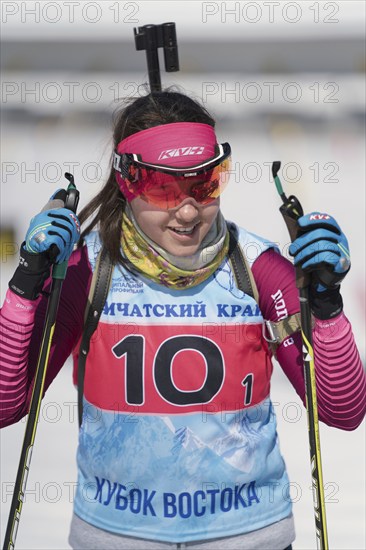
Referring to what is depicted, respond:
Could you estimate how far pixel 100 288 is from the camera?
300 centimetres

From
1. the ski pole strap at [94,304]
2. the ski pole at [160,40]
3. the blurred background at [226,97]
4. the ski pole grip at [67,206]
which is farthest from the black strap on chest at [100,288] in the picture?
the blurred background at [226,97]

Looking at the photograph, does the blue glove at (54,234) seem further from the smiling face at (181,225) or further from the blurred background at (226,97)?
the blurred background at (226,97)

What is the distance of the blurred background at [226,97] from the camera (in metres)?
6.21

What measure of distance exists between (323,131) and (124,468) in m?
4.08

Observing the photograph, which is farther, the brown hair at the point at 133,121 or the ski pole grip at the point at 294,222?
the brown hair at the point at 133,121

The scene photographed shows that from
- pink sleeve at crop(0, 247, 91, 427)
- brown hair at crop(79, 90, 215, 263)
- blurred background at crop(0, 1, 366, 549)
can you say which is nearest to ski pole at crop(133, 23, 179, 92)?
brown hair at crop(79, 90, 215, 263)

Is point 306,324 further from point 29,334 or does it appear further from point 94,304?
point 29,334

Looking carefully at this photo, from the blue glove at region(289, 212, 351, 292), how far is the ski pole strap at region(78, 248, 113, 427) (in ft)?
1.59

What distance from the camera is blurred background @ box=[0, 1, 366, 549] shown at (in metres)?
6.21

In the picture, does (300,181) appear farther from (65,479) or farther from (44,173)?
(65,479)

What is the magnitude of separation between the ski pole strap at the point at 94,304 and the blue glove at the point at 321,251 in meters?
0.49

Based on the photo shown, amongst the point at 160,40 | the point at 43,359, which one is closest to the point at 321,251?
the point at 43,359

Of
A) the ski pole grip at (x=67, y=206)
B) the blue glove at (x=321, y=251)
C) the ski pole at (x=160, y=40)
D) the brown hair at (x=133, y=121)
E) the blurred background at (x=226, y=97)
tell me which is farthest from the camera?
the blurred background at (x=226, y=97)

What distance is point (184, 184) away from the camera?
298cm
